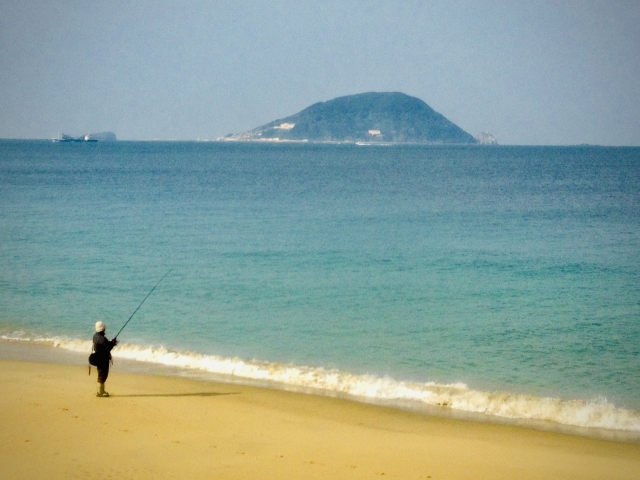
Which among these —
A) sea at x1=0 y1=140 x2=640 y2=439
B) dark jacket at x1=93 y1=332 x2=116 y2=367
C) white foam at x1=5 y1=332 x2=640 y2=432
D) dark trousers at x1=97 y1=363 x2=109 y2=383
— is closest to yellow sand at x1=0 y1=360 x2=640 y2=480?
dark trousers at x1=97 y1=363 x2=109 y2=383

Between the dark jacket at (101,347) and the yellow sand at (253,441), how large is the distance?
699mm

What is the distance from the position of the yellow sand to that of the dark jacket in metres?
0.70

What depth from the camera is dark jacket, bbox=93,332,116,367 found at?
10.7 metres

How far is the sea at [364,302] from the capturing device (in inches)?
502

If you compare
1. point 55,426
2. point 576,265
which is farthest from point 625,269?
point 55,426

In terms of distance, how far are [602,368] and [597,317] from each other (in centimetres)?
378

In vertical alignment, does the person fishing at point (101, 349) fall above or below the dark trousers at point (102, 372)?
above

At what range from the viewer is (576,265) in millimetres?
23281

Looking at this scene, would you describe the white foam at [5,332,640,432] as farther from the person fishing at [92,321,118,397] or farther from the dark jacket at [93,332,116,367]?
the dark jacket at [93,332,116,367]

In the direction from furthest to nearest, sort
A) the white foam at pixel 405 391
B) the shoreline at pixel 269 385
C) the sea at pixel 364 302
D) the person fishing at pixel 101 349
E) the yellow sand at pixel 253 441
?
the sea at pixel 364 302, the white foam at pixel 405 391, the shoreline at pixel 269 385, the person fishing at pixel 101 349, the yellow sand at pixel 253 441

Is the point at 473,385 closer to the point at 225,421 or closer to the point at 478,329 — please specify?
the point at 478,329

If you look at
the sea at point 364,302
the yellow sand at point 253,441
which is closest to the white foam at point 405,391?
the sea at point 364,302

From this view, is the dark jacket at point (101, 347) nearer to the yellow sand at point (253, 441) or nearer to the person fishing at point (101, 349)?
the person fishing at point (101, 349)

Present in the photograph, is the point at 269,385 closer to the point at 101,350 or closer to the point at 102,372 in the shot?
the point at 102,372
